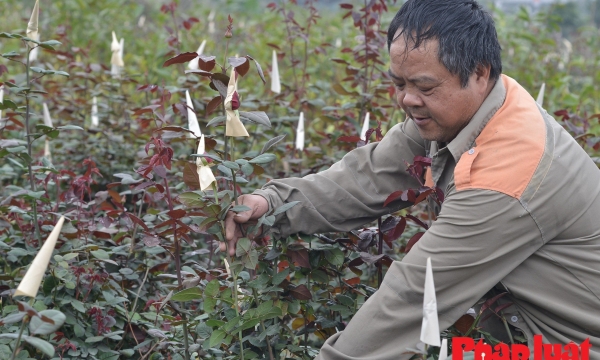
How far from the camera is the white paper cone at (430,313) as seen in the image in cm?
140

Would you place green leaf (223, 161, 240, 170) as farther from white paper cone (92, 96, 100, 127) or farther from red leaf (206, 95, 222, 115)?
white paper cone (92, 96, 100, 127)

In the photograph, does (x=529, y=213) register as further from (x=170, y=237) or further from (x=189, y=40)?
(x=189, y=40)

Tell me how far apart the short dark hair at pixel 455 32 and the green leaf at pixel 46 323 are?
99 centimetres

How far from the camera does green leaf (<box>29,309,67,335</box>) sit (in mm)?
1459

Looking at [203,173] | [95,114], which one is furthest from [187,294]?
[95,114]

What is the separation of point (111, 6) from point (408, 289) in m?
4.61

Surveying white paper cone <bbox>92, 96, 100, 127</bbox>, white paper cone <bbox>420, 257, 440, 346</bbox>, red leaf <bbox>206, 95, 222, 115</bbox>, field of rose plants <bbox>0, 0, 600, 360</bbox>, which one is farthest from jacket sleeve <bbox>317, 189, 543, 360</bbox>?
white paper cone <bbox>92, 96, 100, 127</bbox>

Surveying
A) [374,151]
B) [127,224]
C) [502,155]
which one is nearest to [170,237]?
[127,224]

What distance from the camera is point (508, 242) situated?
70.1 inches

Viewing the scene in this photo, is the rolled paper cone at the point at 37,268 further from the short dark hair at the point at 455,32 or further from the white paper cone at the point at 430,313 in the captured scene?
the short dark hair at the point at 455,32

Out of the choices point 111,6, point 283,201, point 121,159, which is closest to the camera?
point 283,201

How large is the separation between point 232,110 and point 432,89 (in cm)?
48

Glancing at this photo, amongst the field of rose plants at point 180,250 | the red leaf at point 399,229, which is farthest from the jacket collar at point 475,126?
the red leaf at point 399,229

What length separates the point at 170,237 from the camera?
245 cm
